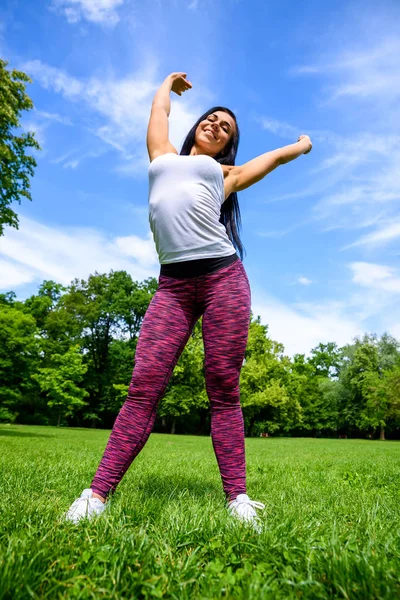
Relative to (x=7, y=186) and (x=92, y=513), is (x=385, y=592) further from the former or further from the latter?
(x=7, y=186)

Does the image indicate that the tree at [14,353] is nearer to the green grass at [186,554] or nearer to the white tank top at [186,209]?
the white tank top at [186,209]

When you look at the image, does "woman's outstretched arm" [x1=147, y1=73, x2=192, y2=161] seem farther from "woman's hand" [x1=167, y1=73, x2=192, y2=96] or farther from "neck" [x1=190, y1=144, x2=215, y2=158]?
"neck" [x1=190, y1=144, x2=215, y2=158]

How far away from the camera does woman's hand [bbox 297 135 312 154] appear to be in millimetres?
3092

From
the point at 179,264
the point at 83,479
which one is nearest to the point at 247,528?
the point at 179,264

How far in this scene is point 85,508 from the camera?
2090 millimetres

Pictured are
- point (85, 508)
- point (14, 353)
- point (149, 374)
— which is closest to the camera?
point (85, 508)

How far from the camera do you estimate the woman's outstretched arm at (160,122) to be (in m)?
2.91

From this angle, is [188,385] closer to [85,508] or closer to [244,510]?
[244,510]

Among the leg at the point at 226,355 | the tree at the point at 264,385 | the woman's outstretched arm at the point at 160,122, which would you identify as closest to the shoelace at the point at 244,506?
the leg at the point at 226,355

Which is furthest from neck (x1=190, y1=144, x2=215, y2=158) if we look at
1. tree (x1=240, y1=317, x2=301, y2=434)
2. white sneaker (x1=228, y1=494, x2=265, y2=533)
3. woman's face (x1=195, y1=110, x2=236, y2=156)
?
tree (x1=240, y1=317, x2=301, y2=434)

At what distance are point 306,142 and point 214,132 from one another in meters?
0.66

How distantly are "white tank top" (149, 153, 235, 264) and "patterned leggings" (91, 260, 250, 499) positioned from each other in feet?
0.53

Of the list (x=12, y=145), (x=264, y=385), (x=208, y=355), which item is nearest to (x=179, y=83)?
(x=208, y=355)

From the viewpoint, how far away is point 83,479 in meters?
3.62
